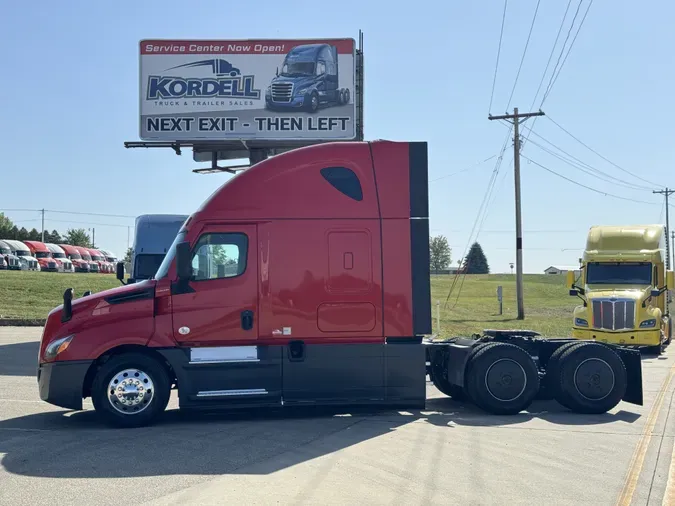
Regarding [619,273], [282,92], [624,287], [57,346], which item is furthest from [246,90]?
[57,346]

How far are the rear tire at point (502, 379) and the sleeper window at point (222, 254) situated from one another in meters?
3.44

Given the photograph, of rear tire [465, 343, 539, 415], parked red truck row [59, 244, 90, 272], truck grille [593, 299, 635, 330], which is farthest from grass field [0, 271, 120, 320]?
parked red truck row [59, 244, 90, 272]

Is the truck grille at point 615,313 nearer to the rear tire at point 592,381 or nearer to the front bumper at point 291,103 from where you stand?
the front bumper at point 291,103

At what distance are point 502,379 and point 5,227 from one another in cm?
10736

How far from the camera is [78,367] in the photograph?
9.45 metres

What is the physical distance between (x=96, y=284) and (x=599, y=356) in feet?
119

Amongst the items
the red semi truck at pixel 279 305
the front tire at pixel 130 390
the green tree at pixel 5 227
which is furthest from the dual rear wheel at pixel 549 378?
the green tree at pixel 5 227

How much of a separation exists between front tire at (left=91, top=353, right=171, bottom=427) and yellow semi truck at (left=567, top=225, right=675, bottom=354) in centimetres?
1490

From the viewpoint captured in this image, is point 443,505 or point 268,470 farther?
point 268,470

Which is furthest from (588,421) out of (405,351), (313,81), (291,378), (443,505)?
(313,81)

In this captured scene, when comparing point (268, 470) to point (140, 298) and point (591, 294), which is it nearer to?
point (140, 298)

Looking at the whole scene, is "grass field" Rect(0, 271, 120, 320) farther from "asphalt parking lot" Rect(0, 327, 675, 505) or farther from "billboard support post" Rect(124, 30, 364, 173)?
"asphalt parking lot" Rect(0, 327, 675, 505)

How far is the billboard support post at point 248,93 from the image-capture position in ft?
81.0

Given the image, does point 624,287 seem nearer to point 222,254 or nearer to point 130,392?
point 222,254
